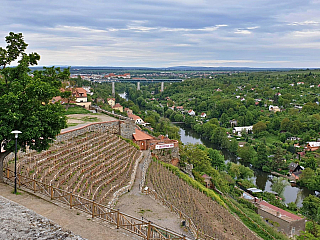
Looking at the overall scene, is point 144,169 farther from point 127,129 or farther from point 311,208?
point 311,208

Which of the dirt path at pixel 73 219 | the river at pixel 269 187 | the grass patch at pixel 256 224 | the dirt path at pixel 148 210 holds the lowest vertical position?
the river at pixel 269 187

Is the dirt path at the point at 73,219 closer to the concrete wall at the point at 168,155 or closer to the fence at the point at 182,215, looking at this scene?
the fence at the point at 182,215

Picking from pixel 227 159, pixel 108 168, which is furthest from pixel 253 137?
pixel 108 168

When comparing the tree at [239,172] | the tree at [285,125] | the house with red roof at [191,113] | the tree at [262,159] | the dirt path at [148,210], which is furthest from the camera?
the house with red roof at [191,113]

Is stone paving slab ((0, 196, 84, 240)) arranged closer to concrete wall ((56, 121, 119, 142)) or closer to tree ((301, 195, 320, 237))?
concrete wall ((56, 121, 119, 142))

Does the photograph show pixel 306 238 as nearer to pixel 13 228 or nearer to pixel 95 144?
pixel 95 144

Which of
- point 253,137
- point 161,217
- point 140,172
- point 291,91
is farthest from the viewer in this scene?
point 291,91

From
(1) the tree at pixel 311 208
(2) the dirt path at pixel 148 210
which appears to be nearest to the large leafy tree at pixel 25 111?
(2) the dirt path at pixel 148 210

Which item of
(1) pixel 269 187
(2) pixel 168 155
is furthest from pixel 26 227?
(1) pixel 269 187
